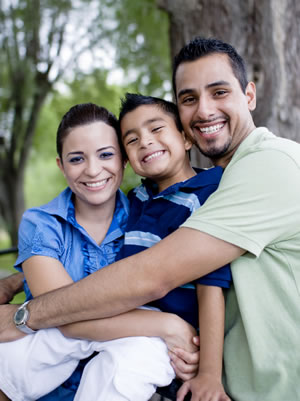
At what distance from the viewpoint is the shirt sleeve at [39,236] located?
6.77ft

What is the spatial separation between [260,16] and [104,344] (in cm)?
268

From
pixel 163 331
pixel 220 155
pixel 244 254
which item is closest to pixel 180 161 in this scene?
pixel 220 155

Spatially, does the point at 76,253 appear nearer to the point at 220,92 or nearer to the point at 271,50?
the point at 220,92

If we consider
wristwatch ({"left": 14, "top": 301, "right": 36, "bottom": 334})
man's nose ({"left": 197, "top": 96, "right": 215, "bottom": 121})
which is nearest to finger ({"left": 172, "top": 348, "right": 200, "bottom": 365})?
→ wristwatch ({"left": 14, "top": 301, "right": 36, "bottom": 334})

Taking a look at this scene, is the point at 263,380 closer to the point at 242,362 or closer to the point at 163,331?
the point at 242,362

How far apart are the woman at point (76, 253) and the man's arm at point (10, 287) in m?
0.35

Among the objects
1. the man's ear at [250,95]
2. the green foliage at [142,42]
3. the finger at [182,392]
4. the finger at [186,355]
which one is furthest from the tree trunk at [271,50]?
the green foliage at [142,42]

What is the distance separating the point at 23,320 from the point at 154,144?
101 cm

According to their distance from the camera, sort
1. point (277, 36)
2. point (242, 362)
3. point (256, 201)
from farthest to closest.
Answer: point (277, 36)
point (242, 362)
point (256, 201)

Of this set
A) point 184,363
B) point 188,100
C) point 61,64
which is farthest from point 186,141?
point 61,64

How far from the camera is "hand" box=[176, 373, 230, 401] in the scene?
1673mm

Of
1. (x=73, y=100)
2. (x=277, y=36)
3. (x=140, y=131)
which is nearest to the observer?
(x=140, y=131)

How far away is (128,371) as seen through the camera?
167 centimetres

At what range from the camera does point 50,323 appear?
1.90m
